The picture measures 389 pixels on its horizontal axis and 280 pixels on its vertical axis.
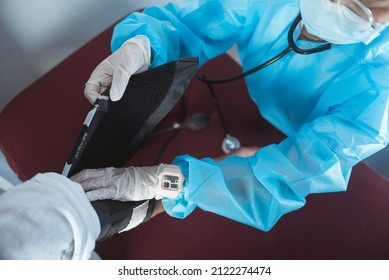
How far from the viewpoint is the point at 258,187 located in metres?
0.78

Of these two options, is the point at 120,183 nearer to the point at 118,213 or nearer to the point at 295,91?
the point at 118,213

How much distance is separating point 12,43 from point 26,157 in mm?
337

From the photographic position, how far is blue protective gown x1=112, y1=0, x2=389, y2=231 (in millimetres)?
722

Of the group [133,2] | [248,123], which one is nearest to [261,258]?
[248,123]

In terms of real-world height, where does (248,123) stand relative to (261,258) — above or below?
above

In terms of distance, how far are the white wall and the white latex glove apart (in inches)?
21.4

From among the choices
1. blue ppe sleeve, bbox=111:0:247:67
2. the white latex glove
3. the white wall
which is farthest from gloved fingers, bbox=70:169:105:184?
the white wall

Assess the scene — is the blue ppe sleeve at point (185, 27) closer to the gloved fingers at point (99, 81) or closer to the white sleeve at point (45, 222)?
the gloved fingers at point (99, 81)

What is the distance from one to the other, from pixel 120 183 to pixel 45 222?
0.84 feet

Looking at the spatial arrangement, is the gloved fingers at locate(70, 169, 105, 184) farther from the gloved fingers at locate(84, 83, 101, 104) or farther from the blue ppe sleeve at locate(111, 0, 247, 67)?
the blue ppe sleeve at locate(111, 0, 247, 67)

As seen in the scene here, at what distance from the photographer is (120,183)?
27.6 inches

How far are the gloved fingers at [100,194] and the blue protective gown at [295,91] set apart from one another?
0.16m

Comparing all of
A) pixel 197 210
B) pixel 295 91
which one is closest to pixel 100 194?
pixel 197 210
